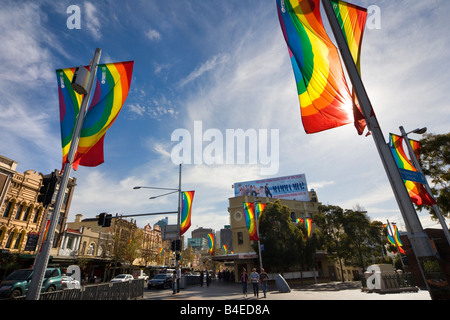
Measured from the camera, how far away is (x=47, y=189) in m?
6.92

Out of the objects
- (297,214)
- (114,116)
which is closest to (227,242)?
(297,214)

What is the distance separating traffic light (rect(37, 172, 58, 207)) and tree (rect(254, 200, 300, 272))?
25694 mm

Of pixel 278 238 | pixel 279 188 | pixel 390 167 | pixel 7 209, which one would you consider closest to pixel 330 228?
pixel 278 238

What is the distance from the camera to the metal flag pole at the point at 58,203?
549 centimetres

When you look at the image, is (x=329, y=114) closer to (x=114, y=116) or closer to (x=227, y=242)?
(x=114, y=116)

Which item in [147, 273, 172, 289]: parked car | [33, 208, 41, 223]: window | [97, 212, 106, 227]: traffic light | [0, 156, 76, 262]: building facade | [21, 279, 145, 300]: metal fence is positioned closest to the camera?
[21, 279, 145, 300]: metal fence

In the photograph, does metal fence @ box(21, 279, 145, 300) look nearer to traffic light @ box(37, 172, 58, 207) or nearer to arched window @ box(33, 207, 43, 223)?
traffic light @ box(37, 172, 58, 207)

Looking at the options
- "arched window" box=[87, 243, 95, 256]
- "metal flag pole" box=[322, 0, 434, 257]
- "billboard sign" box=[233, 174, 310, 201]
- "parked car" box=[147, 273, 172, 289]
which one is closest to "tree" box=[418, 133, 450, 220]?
"metal flag pole" box=[322, 0, 434, 257]

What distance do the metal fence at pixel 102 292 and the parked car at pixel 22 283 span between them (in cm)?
545

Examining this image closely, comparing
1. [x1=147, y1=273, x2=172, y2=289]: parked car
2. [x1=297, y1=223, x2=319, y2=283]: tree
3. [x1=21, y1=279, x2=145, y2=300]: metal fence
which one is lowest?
[x1=147, y1=273, x2=172, y2=289]: parked car

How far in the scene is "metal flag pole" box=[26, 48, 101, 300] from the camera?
549cm

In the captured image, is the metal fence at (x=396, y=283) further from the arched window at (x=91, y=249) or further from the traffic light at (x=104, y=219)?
the arched window at (x=91, y=249)

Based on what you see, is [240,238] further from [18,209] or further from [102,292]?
[18,209]

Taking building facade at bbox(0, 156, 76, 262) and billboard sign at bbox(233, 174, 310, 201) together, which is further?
billboard sign at bbox(233, 174, 310, 201)
